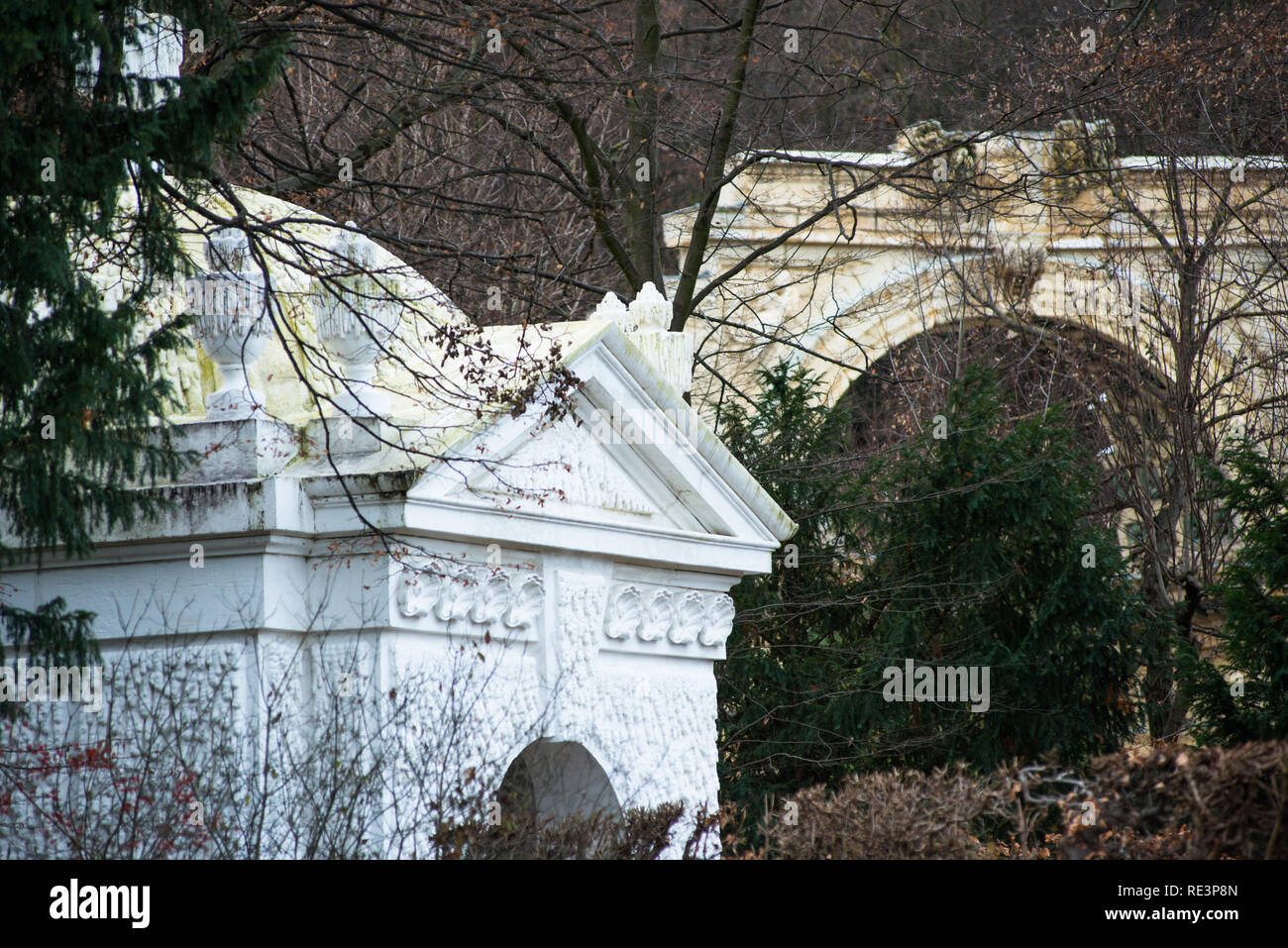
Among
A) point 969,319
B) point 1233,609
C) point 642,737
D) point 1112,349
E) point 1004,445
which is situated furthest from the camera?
point 969,319

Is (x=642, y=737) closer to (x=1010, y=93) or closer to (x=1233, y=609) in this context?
(x=1233, y=609)

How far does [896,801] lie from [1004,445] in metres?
6.85

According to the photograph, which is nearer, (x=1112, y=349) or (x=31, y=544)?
(x=31, y=544)

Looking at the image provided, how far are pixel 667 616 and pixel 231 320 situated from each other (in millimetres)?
2942

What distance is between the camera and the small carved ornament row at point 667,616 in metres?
9.28

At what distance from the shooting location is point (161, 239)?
24.0 feet

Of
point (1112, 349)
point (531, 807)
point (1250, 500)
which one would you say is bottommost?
point (531, 807)

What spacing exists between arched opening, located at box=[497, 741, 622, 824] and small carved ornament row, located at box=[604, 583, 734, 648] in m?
0.66

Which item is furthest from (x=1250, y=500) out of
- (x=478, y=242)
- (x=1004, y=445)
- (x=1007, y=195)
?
(x=478, y=242)

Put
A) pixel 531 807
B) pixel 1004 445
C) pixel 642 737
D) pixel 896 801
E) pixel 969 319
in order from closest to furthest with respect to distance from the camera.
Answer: pixel 896 801, pixel 531 807, pixel 642 737, pixel 1004 445, pixel 969 319

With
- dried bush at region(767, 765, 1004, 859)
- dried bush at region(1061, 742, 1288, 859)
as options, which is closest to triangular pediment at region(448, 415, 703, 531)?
dried bush at region(767, 765, 1004, 859)

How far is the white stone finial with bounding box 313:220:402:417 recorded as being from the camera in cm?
794

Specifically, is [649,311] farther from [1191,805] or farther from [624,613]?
[1191,805]

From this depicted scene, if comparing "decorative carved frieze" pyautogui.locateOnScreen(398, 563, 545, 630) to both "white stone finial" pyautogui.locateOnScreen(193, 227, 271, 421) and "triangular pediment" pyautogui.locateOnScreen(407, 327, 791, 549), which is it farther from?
"white stone finial" pyautogui.locateOnScreen(193, 227, 271, 421)
